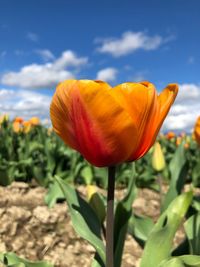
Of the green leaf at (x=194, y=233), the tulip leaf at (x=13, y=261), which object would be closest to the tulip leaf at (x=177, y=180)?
the green leaf at (x=194, y=233)

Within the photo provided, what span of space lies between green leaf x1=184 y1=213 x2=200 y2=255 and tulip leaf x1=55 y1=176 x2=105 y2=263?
0.39 m

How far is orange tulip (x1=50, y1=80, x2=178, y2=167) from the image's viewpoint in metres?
1.10

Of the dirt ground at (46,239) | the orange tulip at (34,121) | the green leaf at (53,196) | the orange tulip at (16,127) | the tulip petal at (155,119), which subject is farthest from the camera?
the orange tulip at (34,121)

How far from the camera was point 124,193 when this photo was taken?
4695 millimetres

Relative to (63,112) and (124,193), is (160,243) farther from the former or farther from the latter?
(124,193)

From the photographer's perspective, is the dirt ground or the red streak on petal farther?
the dirt ground

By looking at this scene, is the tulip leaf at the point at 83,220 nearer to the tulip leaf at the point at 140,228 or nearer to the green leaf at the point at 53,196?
the tulip leaf at the point at 140,228

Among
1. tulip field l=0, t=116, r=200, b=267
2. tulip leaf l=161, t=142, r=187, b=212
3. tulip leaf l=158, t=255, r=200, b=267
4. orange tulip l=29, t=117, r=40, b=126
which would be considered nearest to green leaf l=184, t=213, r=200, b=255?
tulip field l=0, t=116, r=200, b=267

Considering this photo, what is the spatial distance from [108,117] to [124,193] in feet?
12.0

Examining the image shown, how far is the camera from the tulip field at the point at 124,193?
146cm

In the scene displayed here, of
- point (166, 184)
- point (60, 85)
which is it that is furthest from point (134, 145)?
point (166, 184)

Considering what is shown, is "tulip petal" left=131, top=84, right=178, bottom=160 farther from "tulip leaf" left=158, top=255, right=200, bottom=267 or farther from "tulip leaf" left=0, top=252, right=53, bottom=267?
"tulip leaf" left=0, top=252, right=53, bottom=267

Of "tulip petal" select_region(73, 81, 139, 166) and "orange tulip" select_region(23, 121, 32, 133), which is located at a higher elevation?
"orange tulip" select_region(23, 121, 32, 133)

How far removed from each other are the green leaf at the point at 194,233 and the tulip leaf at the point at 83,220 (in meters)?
0.39
